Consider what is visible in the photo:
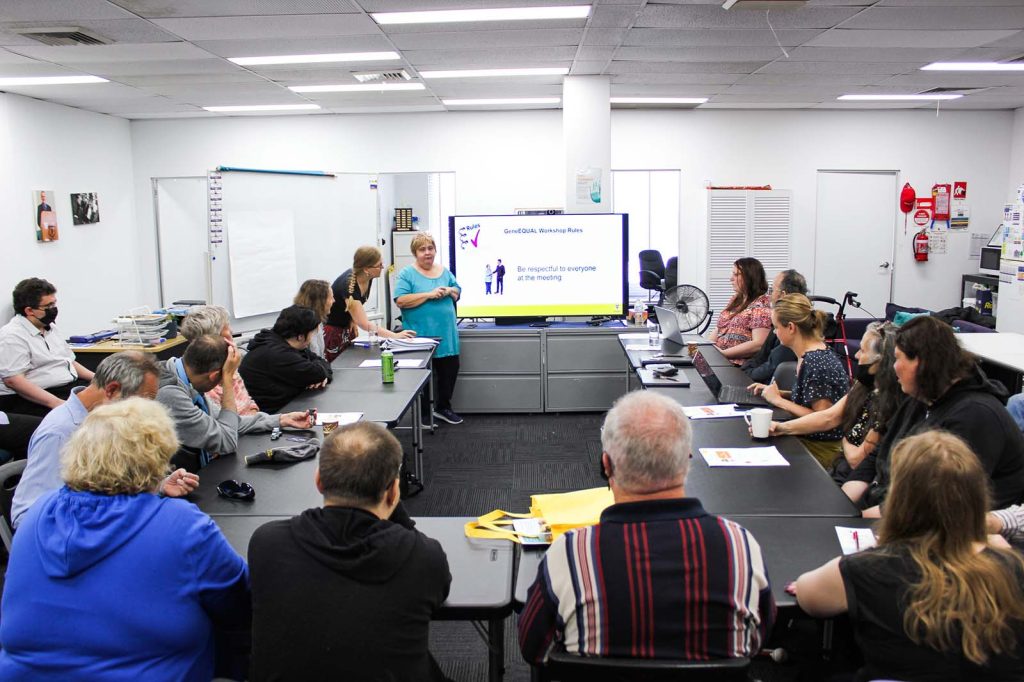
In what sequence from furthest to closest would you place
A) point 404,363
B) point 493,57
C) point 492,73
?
1. point 492,73
2. point 493,57
3. point 404,363

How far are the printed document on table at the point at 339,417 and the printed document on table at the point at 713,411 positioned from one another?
1.50 meters

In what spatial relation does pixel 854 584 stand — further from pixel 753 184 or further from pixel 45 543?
pixel 753 184

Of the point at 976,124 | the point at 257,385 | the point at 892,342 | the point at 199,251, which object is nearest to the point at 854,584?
the point at 892,342

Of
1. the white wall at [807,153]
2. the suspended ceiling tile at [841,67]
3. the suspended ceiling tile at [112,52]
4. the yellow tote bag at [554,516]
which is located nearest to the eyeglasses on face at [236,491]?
the yellow tote bag at [554,516]

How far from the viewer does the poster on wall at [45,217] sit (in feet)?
23.9

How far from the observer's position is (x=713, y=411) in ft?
12.0

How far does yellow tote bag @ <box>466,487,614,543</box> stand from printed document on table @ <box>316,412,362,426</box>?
1.27 meters

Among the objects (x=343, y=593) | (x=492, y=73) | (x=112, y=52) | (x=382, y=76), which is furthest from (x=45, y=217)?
(x=343, y=593)

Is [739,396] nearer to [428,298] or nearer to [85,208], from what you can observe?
[428,298]

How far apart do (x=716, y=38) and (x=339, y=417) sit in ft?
12.3

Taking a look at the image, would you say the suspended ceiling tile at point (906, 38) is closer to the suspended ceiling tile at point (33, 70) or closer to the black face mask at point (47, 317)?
the black face mask at point (47, 317)

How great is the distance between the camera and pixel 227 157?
912 centimetres

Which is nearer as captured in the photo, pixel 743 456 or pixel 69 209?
pixel 743 456

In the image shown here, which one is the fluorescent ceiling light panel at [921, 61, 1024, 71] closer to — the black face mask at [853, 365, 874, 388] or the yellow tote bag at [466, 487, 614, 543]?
the black face mask at [853, 365, 874, 388]
